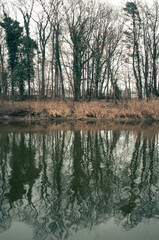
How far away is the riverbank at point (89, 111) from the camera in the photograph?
18.6 metres

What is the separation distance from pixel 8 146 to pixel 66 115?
1186cm

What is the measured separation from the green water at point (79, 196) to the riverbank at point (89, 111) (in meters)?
12.7

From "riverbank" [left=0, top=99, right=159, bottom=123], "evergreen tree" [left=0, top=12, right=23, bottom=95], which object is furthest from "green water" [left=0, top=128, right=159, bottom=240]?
"evergreen tree" [left=0, top=12, right=23, bottom=95]

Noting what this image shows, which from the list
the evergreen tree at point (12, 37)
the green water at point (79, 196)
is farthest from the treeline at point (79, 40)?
the green water at point (79, 196)

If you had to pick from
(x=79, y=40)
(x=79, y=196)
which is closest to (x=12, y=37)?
(x=79, y=40)

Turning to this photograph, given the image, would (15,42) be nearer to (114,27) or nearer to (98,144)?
(114,27)

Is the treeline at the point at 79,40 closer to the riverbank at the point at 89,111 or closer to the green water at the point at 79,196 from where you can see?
the riverbank at the point at 89,111

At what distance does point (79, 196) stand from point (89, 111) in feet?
51.9

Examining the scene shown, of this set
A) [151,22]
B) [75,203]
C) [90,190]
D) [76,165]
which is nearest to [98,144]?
[76,165]

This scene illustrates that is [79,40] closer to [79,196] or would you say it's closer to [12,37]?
[12,37]

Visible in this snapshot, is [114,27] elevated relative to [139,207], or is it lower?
elevated

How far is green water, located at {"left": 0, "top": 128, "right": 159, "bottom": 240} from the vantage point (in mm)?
2580

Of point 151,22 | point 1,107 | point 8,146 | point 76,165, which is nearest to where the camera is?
point 76,165

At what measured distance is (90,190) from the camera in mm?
3682
